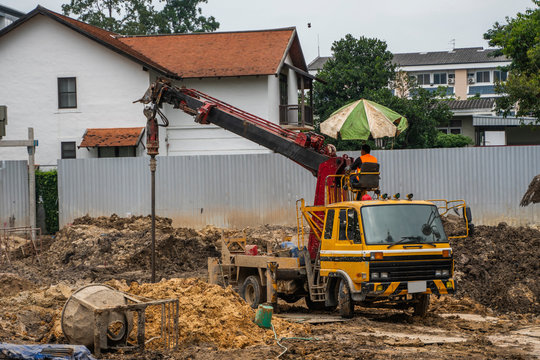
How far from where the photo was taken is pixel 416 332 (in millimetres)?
13109

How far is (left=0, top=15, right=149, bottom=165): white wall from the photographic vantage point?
35.9 metres

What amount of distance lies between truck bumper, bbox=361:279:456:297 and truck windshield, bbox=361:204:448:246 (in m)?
0.71

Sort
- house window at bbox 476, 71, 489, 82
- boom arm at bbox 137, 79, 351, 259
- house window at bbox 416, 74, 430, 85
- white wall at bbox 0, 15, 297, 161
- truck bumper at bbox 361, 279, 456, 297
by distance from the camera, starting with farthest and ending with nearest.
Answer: house window at bbox 416, 74, 430, 85
house window at bbox 476, 71, 489, 82
white wall at bbox 0, 15, 297, 161
boom arm at bbox 137, 79, 351, 259
truck bumper at bbox 361, 279, 456, 297

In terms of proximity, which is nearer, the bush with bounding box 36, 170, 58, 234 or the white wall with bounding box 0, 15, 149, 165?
the bush with bounding box 36, 170, 58, 234

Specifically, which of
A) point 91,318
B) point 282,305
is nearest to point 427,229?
point 282,305

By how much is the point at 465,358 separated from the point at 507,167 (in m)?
15.8

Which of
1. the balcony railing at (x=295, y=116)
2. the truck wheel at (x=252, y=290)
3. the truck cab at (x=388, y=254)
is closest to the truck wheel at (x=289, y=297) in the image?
the truck wheel at (x=252, y=290)

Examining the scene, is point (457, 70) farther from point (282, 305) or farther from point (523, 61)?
point (282, 305)

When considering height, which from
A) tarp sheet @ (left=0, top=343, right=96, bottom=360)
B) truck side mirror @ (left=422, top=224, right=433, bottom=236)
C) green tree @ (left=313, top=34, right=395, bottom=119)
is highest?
green tree @ (left=313, top=34, right=395, bottom=119)

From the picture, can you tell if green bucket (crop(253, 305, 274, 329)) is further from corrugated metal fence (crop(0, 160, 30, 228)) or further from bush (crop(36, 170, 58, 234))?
bush (crop(36, 170, 58, 234))

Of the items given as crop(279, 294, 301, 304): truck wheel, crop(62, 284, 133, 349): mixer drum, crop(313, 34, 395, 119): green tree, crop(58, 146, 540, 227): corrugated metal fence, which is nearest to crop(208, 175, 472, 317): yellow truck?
crop(279, 294, 301, 304): truck wheel

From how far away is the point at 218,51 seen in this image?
3891cm

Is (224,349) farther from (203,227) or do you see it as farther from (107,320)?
(203,227)

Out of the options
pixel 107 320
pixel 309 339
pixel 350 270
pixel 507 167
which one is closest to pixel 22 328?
pixel 107 320
